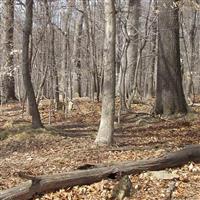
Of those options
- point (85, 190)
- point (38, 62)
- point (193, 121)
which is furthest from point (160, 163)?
point (38, 62)

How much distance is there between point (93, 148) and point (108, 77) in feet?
5.88

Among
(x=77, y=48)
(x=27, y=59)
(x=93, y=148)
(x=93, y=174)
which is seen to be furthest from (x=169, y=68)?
(x=77, y=48)

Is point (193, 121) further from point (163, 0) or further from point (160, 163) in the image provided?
point (160, 163)

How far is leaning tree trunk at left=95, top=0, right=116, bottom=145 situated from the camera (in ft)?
37.9

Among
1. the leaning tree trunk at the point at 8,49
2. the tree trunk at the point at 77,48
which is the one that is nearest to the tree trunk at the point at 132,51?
the tree trunk at the point at 77,48

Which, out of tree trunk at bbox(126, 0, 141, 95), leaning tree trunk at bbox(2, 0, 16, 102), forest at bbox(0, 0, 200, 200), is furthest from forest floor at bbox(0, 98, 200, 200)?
tree trunk at bbox(126, 0, 141, 95)

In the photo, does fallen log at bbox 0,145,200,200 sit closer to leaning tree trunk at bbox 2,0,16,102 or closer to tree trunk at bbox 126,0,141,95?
leaning tree trunk at bbox 2,0,16,102

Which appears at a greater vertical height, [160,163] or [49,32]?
[49,32]

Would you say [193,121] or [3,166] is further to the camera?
[193,121]

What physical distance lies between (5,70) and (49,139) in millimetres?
8953

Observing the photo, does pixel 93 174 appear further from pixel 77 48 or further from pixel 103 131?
pixel 77 48

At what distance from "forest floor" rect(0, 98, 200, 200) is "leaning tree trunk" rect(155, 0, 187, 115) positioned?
1.82 feet

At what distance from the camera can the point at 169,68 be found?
16875 millimetres

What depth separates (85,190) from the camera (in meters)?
8.48
